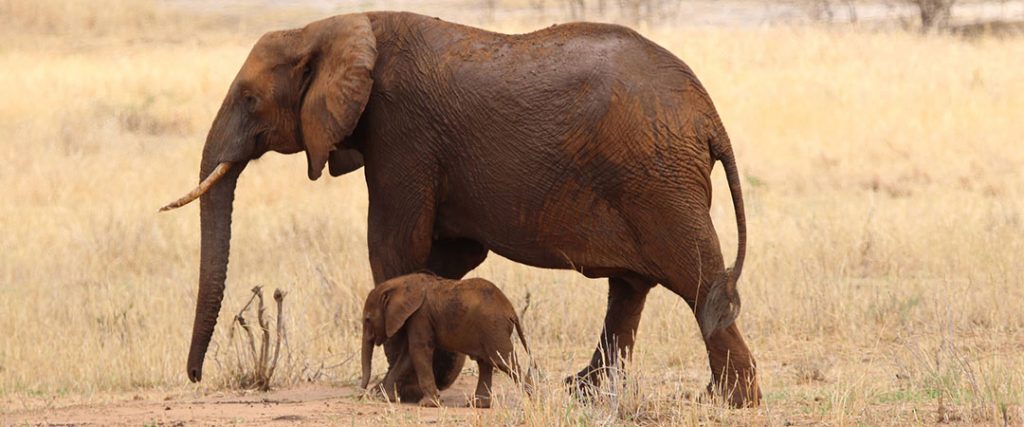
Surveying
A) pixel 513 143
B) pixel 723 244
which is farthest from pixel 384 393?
pixel 723 244

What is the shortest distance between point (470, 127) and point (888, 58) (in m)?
17.9

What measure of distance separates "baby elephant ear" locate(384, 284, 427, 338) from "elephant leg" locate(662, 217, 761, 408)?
1105 millimetres

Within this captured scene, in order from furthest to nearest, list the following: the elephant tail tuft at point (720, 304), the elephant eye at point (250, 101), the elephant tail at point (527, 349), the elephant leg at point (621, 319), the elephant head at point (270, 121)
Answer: the elephant leg at point (621, 319)
the elephant eye at point (250, 101)
the elephant head at point (270, 121)
the elephant tail tuft at point (720, 304)
the elephant tail at point (527, 349)

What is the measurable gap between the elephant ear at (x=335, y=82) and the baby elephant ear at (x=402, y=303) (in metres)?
0.68

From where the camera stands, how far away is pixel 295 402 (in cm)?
785

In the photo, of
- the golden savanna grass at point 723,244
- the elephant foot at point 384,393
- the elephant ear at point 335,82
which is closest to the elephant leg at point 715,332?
the golden savanna grass at point 723,244

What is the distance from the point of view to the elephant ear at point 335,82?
24.3 feet

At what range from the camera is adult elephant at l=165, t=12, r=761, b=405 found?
7.19 metres

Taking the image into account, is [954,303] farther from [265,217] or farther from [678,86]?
[265,217]

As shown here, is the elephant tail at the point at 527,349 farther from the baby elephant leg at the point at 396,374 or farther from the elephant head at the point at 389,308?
the baby elephant leg at the point at 396,374

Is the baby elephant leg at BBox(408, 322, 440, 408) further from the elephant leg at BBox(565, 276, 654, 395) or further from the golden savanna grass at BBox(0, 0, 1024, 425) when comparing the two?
the elephant leg at BBox(565, 276, 654, 395)

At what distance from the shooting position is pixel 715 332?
7.39m

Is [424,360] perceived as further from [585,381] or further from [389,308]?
[585,381]

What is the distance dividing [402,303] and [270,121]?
1194 millimetres
